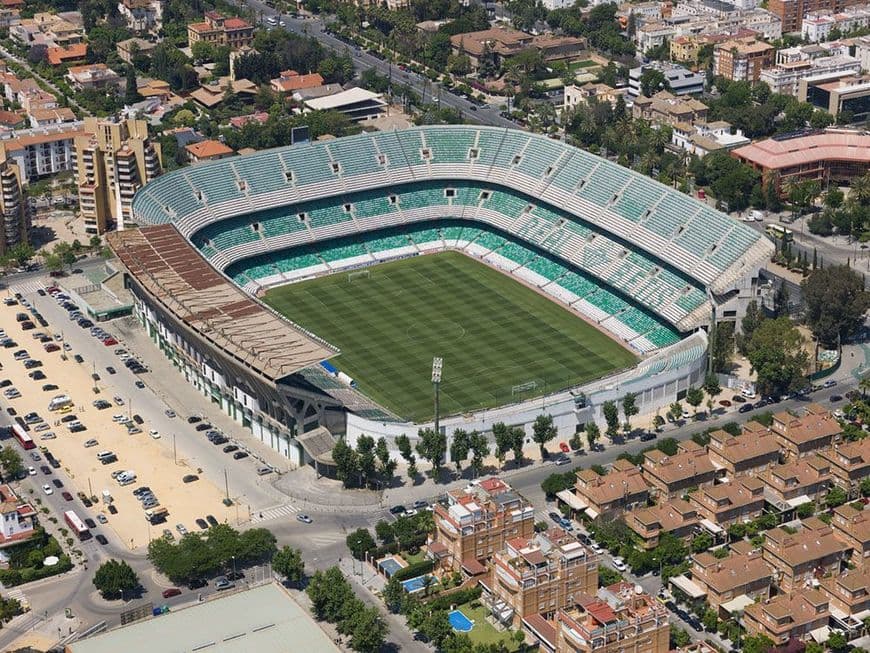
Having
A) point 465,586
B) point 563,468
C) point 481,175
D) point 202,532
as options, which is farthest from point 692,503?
point 481,175

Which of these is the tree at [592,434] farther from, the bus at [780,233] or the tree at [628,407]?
the bus at [780,233]

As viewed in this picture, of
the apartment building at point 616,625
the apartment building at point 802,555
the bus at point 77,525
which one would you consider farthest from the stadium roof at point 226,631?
the apartment building at point 802,555

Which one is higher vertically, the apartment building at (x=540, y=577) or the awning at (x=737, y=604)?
the apartment building at (x=540, y=577)

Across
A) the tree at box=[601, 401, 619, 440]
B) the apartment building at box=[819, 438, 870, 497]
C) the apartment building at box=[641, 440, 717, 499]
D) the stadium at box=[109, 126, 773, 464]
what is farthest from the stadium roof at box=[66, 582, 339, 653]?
the apartment building at box=[819, 438, 870, 497]

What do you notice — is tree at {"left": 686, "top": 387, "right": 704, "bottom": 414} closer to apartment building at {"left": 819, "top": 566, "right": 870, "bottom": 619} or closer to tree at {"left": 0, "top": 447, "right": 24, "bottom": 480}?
apartment building at {"left": 819, "top": 566, "right": 870, "bottom": 619}

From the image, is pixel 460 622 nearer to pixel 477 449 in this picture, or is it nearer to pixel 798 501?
pixel 477 449

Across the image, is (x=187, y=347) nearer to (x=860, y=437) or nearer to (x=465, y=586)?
(x=465, y=586)
